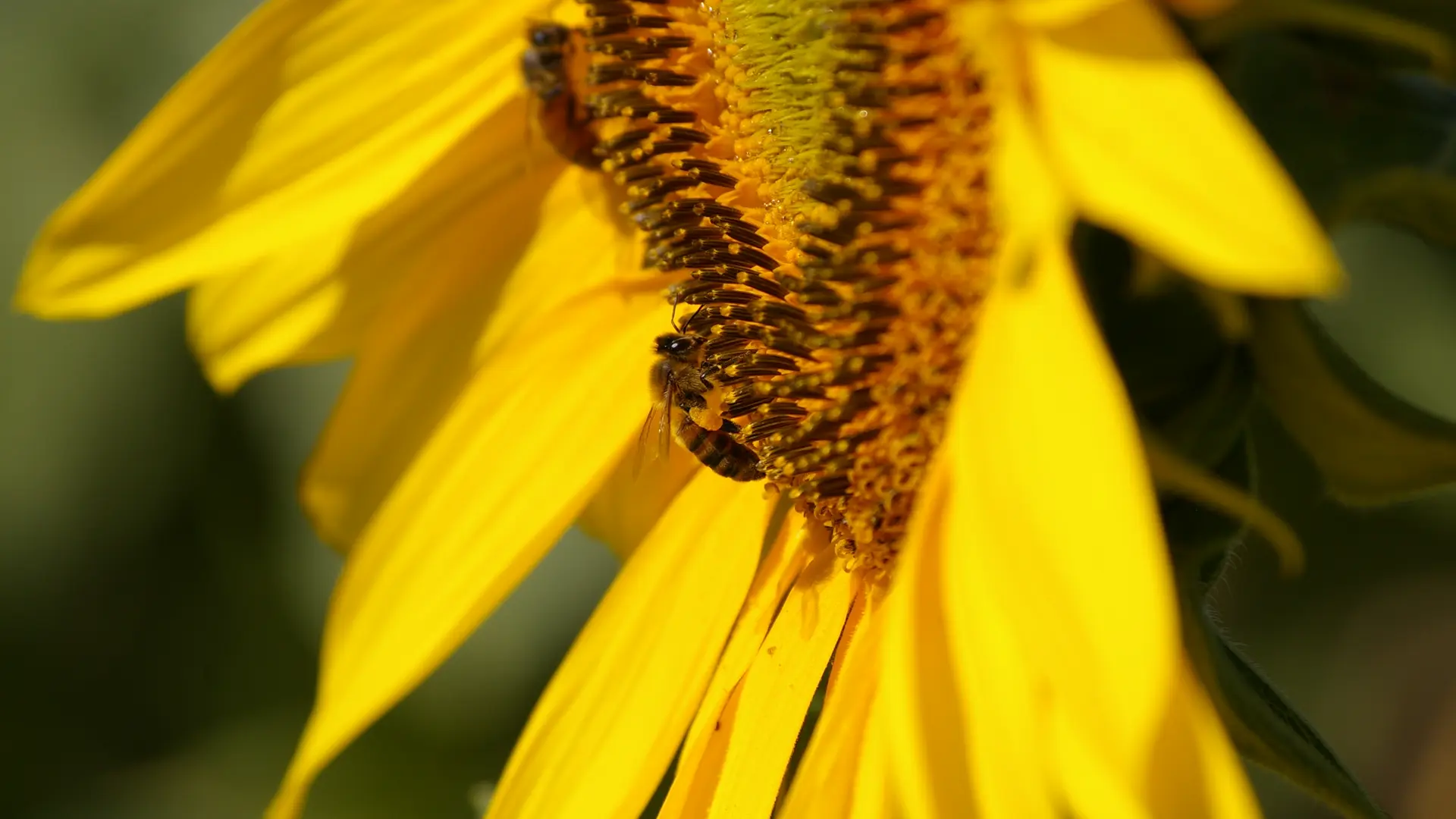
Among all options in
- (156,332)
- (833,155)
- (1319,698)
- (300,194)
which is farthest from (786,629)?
(156,332)

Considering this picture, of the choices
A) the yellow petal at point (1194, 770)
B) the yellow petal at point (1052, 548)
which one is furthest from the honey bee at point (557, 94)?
the yellow petal at point (1194, 770)

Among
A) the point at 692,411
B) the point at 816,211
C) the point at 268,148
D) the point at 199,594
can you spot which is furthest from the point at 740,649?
the point at 199,594

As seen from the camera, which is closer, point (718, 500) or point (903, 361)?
point (903, 361)

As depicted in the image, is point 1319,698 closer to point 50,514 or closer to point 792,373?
point 792,373

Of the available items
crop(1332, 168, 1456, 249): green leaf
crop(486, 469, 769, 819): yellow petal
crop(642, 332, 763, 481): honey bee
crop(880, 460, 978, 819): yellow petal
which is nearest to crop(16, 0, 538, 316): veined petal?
crop(642, 332, 763, 481): honey bee

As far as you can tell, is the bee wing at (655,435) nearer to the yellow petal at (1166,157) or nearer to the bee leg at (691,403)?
the bee leg at (691,403)
